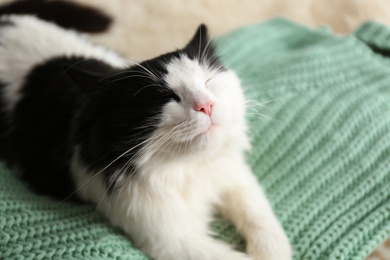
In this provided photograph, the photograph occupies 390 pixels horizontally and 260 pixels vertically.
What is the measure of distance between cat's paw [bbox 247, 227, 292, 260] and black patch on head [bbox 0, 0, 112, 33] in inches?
36.3

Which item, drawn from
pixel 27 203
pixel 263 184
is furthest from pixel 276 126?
pixel 27 203

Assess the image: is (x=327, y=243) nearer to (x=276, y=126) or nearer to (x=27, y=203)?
(x=276, y=126)

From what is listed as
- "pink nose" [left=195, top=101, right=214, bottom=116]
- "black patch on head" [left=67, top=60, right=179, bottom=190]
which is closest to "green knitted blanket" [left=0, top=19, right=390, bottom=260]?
"black patch on head" [left=67, top=60, right=179, bottom=190]

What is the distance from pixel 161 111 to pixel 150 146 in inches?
2.7

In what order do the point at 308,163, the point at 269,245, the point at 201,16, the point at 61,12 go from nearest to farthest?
the point at 269,245 → the point at 308,163 → the point at 61,12 → the point at 201,16

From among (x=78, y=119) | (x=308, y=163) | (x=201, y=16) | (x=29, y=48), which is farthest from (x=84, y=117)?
(x=201, y=16)

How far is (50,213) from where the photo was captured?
87cm

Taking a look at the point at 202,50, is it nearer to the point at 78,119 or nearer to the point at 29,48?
the point at 78,119

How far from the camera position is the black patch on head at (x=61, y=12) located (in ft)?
4.33

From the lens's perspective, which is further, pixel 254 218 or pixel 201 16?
pixel 201 16

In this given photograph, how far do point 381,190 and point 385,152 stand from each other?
0.41 feet

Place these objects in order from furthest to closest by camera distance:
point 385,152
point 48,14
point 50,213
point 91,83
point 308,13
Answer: point 308,13 → point 48,14 → point 385,152 → point 50,213 → point 91,83

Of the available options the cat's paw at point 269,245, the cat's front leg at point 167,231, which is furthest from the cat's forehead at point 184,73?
the cat's paw at point 269,245

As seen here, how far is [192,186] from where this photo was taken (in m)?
0.86
